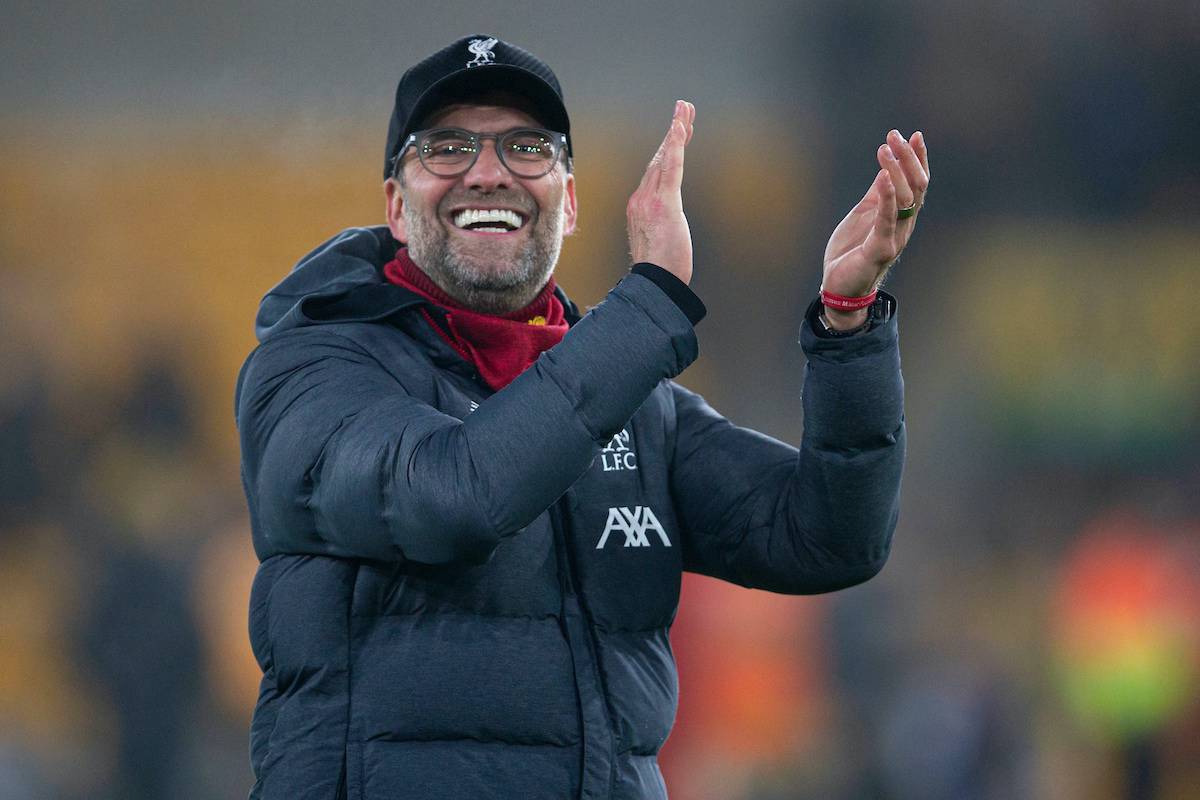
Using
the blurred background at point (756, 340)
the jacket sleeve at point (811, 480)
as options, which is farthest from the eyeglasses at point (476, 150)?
the blurred background at point (756, 340)

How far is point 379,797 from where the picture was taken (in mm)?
→ 1417

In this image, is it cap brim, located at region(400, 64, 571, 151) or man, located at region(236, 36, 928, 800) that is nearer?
man, located at region(236, 36, 928, 800)

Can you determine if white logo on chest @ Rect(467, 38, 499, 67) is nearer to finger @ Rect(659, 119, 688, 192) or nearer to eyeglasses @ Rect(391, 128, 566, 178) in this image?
eyeglasses @ Rect(391, 128, 566, 178)

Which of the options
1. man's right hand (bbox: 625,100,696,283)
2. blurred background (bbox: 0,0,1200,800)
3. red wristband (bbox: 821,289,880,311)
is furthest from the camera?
blurred background (bbox: 0,0,1200,800)

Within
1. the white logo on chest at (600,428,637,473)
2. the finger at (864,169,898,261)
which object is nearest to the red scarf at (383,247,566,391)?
the white logo on chest at (600,428,637,473)

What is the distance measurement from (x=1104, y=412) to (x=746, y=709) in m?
1.67

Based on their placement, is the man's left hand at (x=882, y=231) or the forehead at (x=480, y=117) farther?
the forehead at (x=480, y=117)

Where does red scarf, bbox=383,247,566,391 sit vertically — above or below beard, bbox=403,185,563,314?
below

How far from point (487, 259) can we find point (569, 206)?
0.68 feet

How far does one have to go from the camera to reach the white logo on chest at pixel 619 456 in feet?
5.40

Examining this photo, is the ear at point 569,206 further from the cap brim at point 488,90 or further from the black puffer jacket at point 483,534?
the black puffer jacket at point 483,534

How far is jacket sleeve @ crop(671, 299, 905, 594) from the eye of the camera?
1.59 metres

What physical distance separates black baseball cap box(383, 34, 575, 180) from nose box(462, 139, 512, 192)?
0.25ft

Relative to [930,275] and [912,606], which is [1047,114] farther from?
[912,606]
